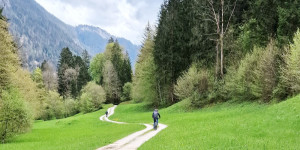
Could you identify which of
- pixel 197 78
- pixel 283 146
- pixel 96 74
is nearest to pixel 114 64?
pixel 96 74

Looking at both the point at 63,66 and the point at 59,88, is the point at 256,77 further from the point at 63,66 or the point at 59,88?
the point at 63,66

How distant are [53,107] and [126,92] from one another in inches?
1016

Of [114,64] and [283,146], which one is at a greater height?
[114,64]

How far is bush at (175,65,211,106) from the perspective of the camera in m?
40.6

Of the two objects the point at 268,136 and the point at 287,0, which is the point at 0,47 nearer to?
the point at 268,136

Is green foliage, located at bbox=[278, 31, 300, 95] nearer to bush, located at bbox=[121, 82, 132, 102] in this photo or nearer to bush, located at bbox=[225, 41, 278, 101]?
bush, located at bbox=[225, 41, 278, 101]

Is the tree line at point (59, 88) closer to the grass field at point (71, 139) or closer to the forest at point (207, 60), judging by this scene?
the forest at point (207, 60)

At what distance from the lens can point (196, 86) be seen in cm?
4253

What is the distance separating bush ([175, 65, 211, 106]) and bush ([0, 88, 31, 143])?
23.9 metres

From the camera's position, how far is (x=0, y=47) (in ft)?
100

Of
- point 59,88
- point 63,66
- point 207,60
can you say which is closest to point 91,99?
point 59,88

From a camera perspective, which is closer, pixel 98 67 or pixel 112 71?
pixel 112 71

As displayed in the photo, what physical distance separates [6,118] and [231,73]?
94.8 ft

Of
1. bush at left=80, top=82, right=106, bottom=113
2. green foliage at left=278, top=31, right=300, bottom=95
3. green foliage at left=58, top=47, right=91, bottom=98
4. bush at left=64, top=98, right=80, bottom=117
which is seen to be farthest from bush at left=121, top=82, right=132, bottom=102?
green foliage at left=278, top=31, right=300, bottom=95
